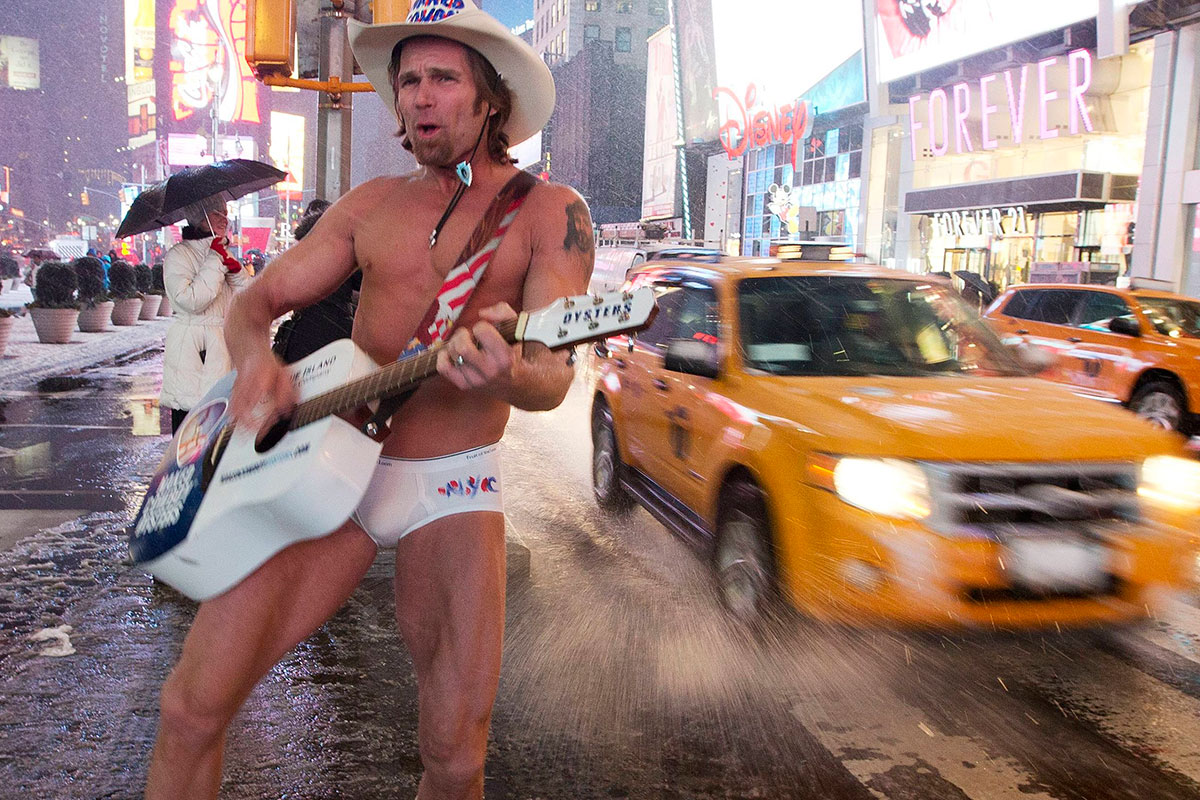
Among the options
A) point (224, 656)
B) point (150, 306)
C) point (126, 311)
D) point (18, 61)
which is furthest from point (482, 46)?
point (18, 61)

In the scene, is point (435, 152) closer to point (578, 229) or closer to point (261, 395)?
point (578, 229)

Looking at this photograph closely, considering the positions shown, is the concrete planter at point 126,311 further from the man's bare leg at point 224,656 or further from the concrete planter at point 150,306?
the man's bare leg at point 224,656

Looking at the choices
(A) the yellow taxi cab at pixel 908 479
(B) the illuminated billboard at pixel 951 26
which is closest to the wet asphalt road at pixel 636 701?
(A) the yellow taxi cab at pixel 908 479

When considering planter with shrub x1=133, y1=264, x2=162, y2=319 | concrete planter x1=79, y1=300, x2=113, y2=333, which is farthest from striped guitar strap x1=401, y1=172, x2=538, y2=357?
planter with shrub x1=133, y1=264, x2=162, y2=319

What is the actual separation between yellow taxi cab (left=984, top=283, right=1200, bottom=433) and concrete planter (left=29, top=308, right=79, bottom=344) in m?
14.8

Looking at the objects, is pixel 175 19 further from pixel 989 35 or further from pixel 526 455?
pixel 526 455

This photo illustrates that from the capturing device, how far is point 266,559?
2.19 meters

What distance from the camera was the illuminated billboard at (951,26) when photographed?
23.9 meters

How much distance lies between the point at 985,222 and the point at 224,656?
28.2 m

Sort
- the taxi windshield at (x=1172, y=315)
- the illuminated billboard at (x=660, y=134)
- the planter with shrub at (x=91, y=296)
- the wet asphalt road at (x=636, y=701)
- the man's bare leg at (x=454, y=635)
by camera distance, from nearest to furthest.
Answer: the man's bare leg at (x=454, y=635) → the wet asphalt road at (x=636, y=701) → the taxi windshield at (x=1172, y=315) → the planter with shrub at (x=91, y=296) → the illuminated billboard at (x=660, y=134)

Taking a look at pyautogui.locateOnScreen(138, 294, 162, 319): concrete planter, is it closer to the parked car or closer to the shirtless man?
the parked car

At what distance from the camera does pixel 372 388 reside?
2.14 m

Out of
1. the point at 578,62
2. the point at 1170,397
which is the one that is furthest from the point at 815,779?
the point at 578,62

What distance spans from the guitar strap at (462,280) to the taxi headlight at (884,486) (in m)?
2.19
